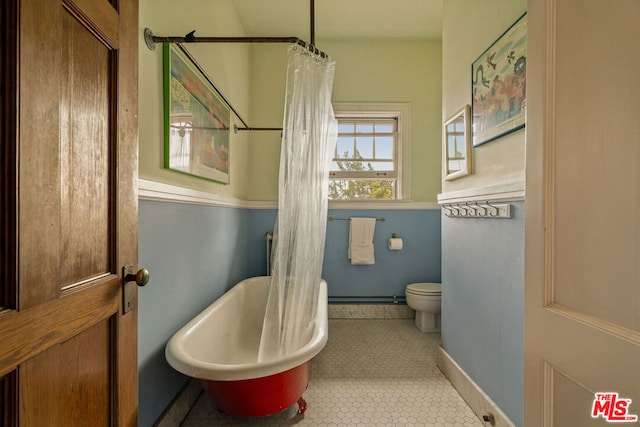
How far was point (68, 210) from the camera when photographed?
0.59m

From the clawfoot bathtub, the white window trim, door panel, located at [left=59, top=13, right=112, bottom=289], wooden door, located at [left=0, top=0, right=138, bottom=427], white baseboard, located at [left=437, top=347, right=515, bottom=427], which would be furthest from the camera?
the white window trim

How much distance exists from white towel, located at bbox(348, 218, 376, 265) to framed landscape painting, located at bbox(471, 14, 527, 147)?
1405 mm

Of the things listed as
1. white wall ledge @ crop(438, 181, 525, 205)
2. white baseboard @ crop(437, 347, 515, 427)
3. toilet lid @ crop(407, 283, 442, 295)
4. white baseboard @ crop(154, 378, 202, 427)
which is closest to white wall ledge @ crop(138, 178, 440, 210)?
toilet lid @ crop(407, 283, 442, 295)

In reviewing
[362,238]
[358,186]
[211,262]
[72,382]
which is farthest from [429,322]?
[72,382]

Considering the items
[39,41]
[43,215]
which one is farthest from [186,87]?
[43,215]

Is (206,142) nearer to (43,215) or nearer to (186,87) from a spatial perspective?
(186,87)

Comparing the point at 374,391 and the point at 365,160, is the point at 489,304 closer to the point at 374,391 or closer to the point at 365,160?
the point at 374,391

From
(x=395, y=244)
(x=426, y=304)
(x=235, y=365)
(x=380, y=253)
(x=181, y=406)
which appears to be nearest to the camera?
(x=235, y=365)

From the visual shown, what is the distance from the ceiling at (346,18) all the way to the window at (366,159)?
0.77m

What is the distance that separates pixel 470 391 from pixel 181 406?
59.3 inches

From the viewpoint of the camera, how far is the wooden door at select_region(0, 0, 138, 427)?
1.52ft

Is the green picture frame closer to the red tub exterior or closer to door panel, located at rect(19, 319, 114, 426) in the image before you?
door panel, located at rect(19, 319, 114, 426)

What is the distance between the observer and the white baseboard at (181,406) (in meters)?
1.31

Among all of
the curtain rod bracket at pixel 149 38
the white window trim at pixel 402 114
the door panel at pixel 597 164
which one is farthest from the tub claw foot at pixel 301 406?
the white window trim at pixel 402 114
